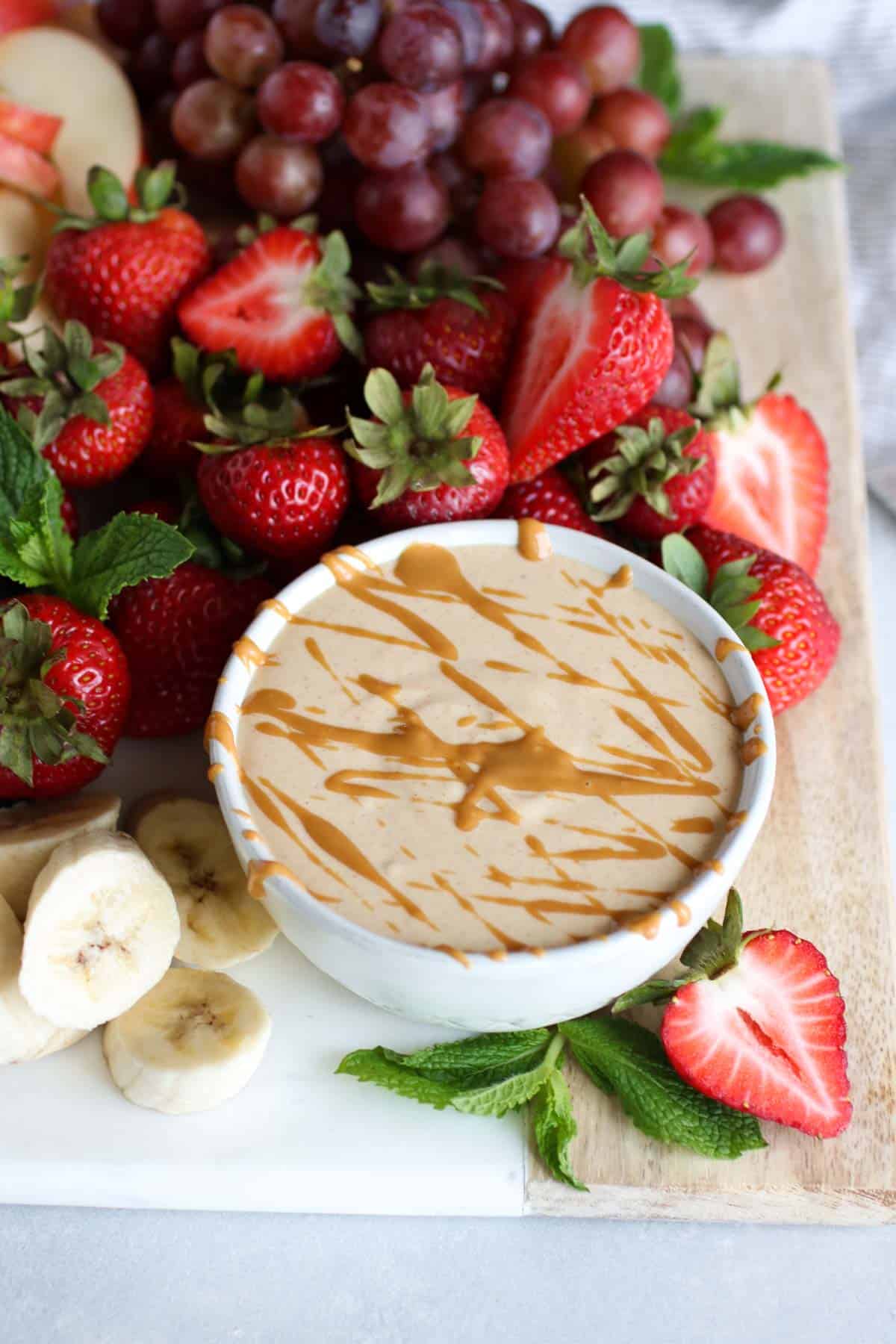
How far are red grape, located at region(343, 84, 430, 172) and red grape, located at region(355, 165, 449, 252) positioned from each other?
2 centimetres

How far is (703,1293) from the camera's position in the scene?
1.46 meters

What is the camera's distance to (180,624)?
1678 millimetres

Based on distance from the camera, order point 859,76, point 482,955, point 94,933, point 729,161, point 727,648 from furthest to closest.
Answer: point 859,76 → point 729,161 → point 727,648 → point 94,933 → point 482,955

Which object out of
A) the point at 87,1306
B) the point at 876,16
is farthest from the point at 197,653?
the point at 876,16

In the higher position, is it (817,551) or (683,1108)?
(817,551)

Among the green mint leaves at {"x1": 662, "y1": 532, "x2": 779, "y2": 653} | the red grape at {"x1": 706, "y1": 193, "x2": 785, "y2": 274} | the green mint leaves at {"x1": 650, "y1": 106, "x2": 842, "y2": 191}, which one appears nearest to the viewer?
the green mint leaves at {"x1": 662, "y1": 532, "x2": 779, "y2": 653}

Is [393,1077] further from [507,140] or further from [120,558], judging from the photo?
[507,140]

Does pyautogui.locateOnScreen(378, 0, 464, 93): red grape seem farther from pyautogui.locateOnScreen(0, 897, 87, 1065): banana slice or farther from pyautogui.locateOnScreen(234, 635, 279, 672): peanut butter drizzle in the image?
pyautogui.locateOnScreen(0, 897, 87, 1065): banana slice

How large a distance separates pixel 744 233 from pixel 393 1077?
152 cm

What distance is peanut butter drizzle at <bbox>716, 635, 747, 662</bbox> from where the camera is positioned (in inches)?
60.5

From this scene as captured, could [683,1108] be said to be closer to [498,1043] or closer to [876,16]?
[498,1043]

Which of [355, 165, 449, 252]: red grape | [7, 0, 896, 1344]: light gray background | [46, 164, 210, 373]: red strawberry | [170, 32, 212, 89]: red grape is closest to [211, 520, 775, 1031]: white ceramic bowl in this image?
[7, 0, 896, 1344]: light gray background

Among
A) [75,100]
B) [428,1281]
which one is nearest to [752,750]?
[428,1281]

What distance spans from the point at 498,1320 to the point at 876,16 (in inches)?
94.8
